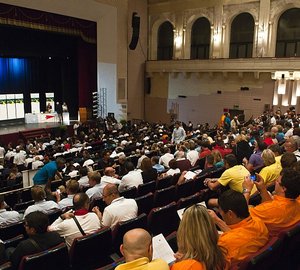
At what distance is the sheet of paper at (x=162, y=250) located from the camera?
9.85 ft

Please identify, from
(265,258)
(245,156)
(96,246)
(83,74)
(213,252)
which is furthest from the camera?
(83,74)

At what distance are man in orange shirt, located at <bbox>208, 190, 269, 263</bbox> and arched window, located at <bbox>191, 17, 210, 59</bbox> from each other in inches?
739

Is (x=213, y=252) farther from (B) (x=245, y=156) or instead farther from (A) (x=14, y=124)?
(A) (x=14, y=124)

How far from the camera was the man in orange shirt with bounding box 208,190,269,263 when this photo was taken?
8.74 feet

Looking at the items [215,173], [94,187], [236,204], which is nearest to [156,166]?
[215,173]

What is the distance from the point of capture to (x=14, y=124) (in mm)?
19344

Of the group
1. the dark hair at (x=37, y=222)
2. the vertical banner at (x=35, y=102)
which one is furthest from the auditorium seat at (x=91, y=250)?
the vertical banner at (x=35, y=102)

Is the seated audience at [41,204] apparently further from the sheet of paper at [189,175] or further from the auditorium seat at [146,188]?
the sheet of paper at [189,175]

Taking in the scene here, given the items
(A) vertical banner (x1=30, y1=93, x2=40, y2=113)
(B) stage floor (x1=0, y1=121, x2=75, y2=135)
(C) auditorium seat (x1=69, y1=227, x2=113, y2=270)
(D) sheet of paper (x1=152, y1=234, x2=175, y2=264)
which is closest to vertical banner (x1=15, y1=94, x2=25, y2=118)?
(A) vertical banner (x1=30, y1=93, x2=40, y2=113)

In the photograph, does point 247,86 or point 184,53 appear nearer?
point 247,86

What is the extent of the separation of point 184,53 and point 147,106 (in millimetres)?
4403

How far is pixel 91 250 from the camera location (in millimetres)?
3547

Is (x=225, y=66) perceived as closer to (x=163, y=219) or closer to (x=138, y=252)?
(x=163, y=219)

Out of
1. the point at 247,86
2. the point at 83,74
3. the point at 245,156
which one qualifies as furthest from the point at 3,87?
the point at 245,156
